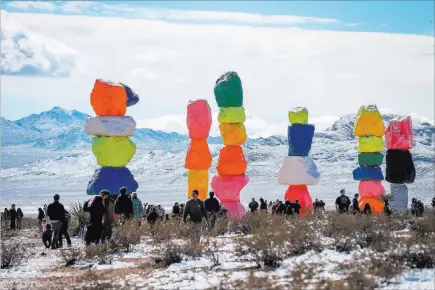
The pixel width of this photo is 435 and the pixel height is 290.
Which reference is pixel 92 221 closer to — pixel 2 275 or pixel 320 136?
pixel 2 275

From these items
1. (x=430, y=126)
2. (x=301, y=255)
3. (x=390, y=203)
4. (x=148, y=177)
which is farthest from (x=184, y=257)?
(x=430, y=126)

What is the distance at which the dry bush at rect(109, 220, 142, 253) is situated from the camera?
577 inches

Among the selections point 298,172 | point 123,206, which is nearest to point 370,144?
point 298,172

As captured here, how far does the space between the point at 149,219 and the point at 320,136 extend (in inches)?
6296

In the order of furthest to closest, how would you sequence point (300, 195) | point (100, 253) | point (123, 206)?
point (300, 195), point (123, 206), point (100, 253)

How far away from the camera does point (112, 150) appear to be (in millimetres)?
20672

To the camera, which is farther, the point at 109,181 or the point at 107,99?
the point at 107,99

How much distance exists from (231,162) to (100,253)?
9.70m

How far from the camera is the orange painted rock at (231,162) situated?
74.5ft

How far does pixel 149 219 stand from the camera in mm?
18109

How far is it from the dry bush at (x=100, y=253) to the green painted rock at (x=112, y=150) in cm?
693

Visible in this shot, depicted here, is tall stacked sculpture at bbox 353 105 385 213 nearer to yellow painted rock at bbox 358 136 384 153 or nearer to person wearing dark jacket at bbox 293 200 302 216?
yellow painted rock at bbox 358 136 384 153

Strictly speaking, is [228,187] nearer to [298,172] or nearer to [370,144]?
[298,172]

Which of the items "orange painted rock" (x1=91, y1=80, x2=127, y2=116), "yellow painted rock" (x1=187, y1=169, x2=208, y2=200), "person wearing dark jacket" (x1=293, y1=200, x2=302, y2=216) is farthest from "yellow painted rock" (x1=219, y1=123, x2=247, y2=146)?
"orange painted rock" (x1=91, y1=80, x2=127, y2=116)
